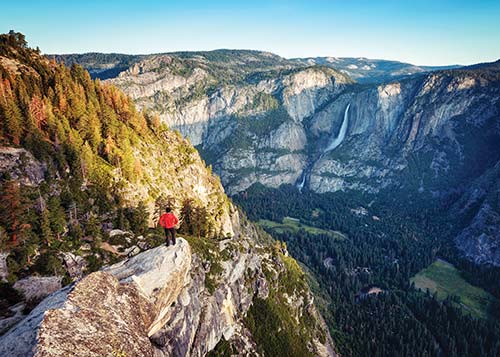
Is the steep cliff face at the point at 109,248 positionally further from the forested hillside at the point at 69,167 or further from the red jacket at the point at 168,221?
the red jacket at the point at 168,221

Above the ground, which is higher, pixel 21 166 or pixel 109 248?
pixel 21 166

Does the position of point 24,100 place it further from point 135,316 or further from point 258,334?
point 258,334

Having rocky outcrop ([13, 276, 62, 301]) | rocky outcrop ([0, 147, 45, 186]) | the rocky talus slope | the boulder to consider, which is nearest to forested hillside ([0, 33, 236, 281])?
rocky outcrop ([0, 147, 45, 186])

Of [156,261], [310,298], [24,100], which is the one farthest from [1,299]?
[310,298]

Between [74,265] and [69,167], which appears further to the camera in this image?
[69,167]

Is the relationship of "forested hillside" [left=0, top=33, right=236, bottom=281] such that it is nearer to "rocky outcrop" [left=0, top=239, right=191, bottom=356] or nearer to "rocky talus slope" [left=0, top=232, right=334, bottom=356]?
"rocky talus slope" [left=0, top=232, right=334, bottom=356]

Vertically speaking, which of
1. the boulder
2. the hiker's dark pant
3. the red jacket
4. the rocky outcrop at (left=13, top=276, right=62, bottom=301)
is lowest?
the boulder

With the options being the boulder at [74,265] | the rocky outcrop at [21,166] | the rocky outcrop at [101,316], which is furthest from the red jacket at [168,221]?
the rocky outcrop at [21,166]

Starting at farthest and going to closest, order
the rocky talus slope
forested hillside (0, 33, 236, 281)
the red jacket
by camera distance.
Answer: forested hillside (0, 33, 236, 281)
the red jacket
the rocky talus slope

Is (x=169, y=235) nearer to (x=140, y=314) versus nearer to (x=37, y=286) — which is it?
(x=140, y=314)

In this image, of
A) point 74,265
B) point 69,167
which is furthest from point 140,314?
point 69,167

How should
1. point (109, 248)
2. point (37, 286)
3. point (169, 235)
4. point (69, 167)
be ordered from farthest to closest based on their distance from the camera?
point (69, 167) < point (109, 248) < point (37, 286) < point (169, 235)
